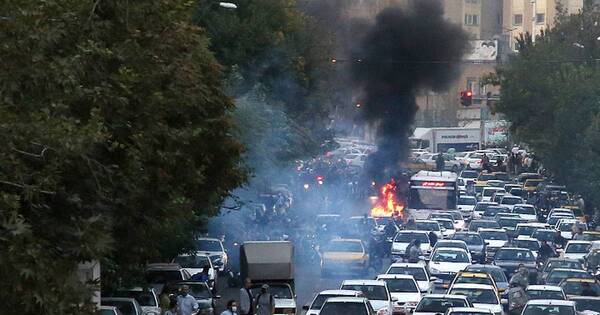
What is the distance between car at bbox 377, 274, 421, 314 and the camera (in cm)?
3455

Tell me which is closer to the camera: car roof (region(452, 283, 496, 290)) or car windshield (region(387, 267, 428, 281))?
car roof (region(452, 283, 496, 290))

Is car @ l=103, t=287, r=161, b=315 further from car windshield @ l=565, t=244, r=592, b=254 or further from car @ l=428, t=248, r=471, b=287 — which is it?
car windshield @ l=565, t=244, r=592, b=254

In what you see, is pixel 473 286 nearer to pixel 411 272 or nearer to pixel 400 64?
pixel 411 272

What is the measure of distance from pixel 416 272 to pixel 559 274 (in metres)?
3.38

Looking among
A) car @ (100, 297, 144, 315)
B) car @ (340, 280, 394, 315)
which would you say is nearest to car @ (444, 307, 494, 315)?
car @ (340, 280, 394, 315)

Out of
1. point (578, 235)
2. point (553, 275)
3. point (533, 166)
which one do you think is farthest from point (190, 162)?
point (533, 166)

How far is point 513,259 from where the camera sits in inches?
1740

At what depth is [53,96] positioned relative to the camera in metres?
15.8

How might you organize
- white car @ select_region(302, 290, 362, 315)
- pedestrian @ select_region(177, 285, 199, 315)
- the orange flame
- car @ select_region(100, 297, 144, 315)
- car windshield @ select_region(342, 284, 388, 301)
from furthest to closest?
the orange flame → car windshield @ select_region(342, 284, 388, 301) → white car @ select_region(302, 290, 362, 315) → pedestrian @ select_region(177, 285, 199, 315) → car @ select_region(100, 297, 144, 315)

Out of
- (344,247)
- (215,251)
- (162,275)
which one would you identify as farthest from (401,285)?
(215,251)

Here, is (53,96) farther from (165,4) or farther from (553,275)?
(553,275)

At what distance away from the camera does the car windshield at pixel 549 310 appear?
1160 inches

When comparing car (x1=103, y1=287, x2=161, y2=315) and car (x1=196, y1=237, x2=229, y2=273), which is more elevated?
car (x1=103, y1=287, x2=161, y2=315)

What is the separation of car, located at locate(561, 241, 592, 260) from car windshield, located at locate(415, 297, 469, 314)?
16.4 meters
